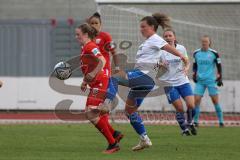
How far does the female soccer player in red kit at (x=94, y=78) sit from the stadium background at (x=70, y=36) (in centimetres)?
1075

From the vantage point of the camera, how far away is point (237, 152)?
42.1ft

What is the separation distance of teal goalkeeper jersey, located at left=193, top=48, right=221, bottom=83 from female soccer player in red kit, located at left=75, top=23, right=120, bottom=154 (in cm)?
771

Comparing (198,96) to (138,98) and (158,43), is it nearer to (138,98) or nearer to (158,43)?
(138,98)

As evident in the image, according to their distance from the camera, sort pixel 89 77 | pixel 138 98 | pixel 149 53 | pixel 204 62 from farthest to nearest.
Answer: pixel 204 62 → pixel 138 98 → pixel 149 53 → pixel 89 77

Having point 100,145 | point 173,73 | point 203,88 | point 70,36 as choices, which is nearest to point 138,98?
point 100,145

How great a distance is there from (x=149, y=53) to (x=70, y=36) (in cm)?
1473

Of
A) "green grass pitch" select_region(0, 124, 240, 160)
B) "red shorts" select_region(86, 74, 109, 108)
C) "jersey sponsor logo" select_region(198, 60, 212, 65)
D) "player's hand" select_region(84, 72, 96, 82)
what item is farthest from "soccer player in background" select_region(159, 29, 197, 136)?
"player's hand" select_region(84, 72, 96, 82)

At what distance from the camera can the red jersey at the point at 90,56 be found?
41.8ft

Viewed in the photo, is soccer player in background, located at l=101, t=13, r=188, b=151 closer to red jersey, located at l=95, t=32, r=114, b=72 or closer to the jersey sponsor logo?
red jersey, located at l=95, t=32, r=114, b=72

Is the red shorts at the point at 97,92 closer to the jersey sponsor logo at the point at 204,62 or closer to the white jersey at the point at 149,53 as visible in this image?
the white jersey at the point at 149,53

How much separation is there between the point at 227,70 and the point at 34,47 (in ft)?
21.8

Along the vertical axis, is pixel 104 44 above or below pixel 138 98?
above

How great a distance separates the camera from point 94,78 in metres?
12.9

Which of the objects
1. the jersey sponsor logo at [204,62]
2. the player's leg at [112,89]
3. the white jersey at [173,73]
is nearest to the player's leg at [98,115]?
the player's leg at [112,89]
